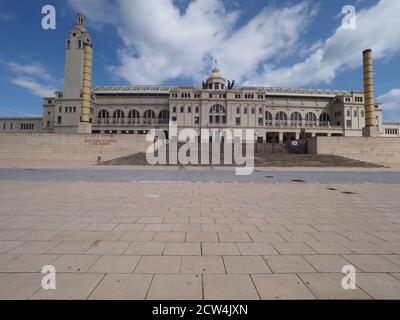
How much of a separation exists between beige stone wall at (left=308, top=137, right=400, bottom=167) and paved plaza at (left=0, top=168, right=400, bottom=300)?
99.4ft

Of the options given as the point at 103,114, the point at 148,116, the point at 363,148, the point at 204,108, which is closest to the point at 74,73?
the point at 103,114

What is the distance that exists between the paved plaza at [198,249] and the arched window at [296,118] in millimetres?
75952

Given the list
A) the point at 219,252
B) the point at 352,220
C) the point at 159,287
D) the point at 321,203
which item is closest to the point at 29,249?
the point at 159,287

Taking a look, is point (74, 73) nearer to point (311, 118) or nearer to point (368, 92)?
point (368, 92)

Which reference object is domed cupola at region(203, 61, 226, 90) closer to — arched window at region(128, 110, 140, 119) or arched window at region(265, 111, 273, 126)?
arched window at region(265, 111, 273, 126)

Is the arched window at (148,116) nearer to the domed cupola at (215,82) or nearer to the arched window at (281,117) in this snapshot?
the domed cupola at (215,82)

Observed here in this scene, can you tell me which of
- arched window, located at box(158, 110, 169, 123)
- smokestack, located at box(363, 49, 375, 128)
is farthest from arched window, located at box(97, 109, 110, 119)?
smokestack, located at box(363, 49, 375, 128)

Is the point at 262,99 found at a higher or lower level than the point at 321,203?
higher

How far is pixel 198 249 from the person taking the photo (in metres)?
4.47

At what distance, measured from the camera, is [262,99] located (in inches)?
2840

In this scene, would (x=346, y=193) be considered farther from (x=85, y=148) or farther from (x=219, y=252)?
(x=85, y=148)

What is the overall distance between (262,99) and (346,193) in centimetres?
6563

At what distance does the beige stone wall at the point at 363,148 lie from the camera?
1400 inches

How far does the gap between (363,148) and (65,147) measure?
43397mm
